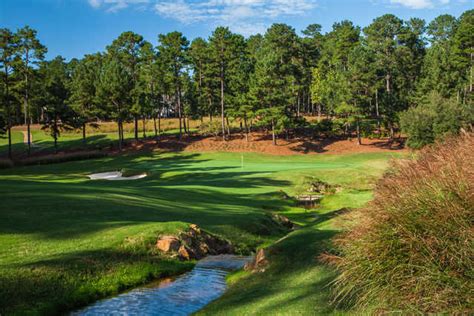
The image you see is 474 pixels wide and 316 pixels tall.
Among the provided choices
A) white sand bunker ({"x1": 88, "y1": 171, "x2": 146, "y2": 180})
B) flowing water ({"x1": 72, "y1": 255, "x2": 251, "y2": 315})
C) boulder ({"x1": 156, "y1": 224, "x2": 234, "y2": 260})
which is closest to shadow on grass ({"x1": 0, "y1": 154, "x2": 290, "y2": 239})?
boulder ({"x1": 156, "y1": 224, "x2": 234, "y2": 260})

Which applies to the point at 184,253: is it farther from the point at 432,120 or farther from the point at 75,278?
the point at 432,120

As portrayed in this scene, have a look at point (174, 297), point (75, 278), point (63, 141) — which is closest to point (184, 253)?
point (174, 297)

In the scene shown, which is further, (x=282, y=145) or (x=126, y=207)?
(x=282, y=145)

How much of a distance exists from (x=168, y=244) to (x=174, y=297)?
437 centimetres

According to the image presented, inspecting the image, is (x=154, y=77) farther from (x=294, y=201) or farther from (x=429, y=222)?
(x=429, y=222)

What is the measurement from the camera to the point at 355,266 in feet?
23.6

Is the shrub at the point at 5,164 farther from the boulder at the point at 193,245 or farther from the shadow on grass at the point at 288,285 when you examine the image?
the shadow on grass at the point at 288,285

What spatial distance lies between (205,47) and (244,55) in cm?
2583

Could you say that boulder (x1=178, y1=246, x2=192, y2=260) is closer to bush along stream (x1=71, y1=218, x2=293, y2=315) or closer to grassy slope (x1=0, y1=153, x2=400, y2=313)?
bush along stream (x1=71, y1=218, x2=293, y2=315)

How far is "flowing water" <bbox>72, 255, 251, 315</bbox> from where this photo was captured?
12.6 m

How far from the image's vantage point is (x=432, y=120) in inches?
2227

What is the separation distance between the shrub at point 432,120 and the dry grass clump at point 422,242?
173 feet

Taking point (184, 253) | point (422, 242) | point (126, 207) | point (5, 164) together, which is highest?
point (422, 242)

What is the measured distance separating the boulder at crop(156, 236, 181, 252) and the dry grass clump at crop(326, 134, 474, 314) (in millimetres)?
11377
